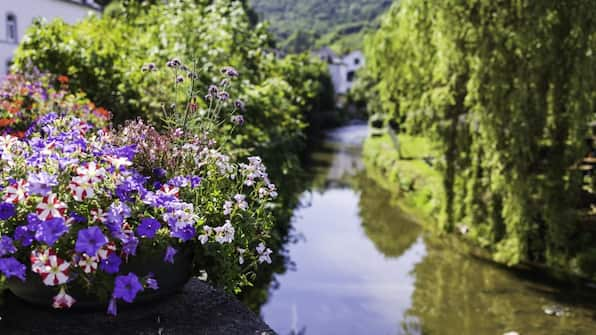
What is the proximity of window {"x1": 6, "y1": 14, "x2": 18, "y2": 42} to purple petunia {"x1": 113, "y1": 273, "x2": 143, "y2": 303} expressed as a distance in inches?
1103

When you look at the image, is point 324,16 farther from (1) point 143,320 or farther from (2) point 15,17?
(1) point 143,320

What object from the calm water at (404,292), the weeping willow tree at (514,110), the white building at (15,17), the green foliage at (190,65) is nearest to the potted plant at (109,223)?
the green foliage at (190,65)

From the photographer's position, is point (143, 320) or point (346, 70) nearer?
point (143, 320)

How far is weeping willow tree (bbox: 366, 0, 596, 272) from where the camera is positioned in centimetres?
930

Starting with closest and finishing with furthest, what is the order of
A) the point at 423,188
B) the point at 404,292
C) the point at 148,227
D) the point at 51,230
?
1. the point at 51,230
2. the point at 148,227
3. the point at 404,292
4. the point at 423,188

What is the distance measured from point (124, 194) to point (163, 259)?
297mm

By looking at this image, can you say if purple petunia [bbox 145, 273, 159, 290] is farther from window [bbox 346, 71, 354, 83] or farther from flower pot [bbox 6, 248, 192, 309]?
window [bbox 346, 71, 354, 83]

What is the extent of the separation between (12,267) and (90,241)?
0.28 meters

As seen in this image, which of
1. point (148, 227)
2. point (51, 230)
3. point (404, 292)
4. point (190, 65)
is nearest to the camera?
point (51, 230)

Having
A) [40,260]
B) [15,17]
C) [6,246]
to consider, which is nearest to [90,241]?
[40,260]

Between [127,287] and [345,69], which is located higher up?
[127,287]

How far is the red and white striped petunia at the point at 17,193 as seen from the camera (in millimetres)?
2117

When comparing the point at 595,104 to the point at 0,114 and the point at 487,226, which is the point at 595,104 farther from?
the point at 0,114

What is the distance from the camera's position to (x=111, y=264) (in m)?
2.17
